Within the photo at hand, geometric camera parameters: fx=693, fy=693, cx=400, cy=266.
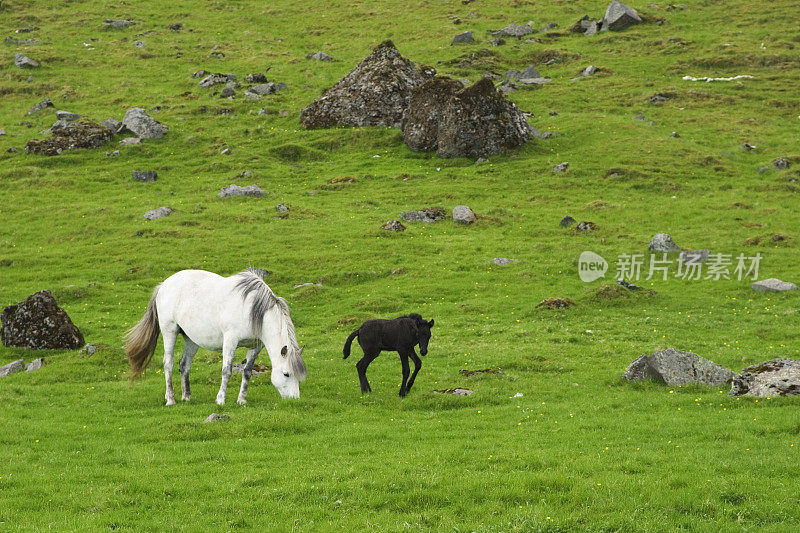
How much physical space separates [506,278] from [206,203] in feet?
79.9

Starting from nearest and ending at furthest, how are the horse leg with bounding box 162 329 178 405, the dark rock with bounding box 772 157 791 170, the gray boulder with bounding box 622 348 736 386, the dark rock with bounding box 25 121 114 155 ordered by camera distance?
1. the horse leg with bounding box 162 329 178 405
2. the gray boulder with bounding box 622 348 736 386
3. the dark rock with bounding box 772 157 791 170
4. the dark rock with bounding box 25 121 114 155

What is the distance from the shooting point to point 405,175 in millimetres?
54438

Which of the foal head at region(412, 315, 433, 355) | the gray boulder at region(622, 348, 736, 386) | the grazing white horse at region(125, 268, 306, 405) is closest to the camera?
the grazing white horse at region(125, 268, 306, 405)

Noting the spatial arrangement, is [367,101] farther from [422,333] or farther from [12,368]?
[422,333]

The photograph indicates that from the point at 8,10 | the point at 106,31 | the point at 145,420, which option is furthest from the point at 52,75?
the point at 145,420

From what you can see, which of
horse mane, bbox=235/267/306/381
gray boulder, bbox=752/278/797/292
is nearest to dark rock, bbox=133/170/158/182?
horse mane, bbox=235/267/306/381

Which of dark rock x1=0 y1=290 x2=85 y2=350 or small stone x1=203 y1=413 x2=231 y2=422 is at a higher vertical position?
small stone x1=203 y1=413 x2=231 y2=422

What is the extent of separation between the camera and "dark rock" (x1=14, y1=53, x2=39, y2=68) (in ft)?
263

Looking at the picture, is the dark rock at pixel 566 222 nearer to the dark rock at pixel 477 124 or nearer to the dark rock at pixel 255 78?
the dark rock at pixel 477 124

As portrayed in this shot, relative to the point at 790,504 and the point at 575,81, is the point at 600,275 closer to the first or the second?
the point at 790,504

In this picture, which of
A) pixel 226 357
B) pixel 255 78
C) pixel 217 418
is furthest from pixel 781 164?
pixel 255 78

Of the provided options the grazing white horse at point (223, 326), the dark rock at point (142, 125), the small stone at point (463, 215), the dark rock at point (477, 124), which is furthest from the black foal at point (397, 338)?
the dark rock at point (142, 125)

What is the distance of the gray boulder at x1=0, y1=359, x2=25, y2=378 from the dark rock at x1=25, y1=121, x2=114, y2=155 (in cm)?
4015

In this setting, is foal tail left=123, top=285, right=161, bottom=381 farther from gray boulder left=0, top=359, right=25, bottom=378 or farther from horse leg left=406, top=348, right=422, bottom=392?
horse leg left=406, top=348, right=422, bottom=392
